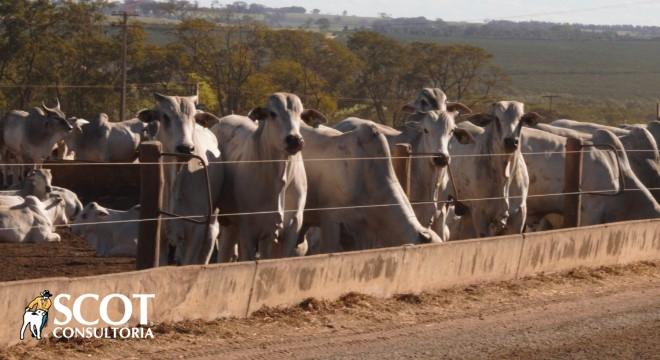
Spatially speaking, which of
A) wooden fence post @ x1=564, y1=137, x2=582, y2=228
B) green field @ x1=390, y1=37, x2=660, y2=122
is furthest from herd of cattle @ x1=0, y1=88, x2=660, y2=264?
green field @ x1=390, y1=37, x2=660, y2=122

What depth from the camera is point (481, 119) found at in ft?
57.4

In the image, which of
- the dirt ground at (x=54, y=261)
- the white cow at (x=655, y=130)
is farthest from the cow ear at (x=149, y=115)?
the white cow at (x=655, y=130)

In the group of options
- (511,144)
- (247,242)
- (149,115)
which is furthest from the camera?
(511,144)

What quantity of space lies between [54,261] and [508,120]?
565 cm

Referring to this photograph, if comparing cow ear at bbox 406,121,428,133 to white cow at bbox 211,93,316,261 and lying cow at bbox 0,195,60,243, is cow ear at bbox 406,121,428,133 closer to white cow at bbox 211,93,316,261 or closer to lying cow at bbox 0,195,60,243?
white cow at bbox 211,93,316,261

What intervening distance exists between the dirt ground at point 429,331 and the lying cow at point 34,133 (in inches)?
700

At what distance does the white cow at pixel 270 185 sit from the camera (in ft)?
47.6

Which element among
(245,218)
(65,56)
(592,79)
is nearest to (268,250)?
(245,218)

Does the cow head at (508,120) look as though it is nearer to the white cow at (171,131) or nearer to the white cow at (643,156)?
the white cow at (643,156)

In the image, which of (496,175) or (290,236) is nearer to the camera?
(290,236)

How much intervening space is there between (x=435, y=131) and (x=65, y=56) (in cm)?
3531

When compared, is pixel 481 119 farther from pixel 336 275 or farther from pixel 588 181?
pixel 336 275

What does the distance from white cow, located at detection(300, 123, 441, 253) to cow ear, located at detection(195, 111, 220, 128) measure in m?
1.35

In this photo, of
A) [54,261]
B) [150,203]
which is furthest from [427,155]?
[150,203]
